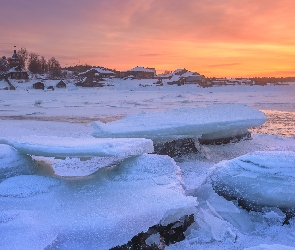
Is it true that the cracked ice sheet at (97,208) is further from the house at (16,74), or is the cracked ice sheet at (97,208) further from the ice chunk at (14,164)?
the house at (16,74)

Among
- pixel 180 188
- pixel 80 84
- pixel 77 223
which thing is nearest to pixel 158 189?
pixel 180 188

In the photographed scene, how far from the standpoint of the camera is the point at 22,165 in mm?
3693

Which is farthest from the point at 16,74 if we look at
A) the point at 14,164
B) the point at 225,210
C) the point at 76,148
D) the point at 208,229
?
the point at 208,229

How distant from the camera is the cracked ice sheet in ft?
8.48

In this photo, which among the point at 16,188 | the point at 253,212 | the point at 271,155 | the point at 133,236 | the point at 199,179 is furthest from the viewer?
the point at 199,179

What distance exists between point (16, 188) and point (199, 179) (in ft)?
7.85

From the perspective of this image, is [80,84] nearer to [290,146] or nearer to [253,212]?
[290,146]

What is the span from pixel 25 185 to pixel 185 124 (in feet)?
10.4

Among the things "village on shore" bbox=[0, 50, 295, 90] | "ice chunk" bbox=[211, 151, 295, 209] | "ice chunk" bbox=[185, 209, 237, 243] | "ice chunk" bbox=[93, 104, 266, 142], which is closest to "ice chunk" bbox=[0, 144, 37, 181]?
"ice chunk" bbox=[185, 209, 237, 243]

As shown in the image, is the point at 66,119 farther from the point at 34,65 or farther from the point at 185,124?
the point at 34,65

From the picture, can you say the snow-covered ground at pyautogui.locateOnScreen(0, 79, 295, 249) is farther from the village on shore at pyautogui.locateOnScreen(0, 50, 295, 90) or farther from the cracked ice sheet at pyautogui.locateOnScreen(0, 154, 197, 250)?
the village on shore at pyautogui.locateOnScreen(0, 50, 295, 90)

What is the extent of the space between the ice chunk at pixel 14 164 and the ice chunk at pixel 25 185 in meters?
0.16

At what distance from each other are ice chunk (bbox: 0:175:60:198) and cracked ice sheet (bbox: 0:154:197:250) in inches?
0.6

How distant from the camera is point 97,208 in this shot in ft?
9.86
